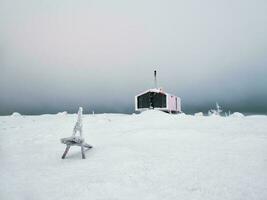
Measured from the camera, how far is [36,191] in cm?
771

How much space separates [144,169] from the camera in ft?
30.1

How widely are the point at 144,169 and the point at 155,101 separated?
40.0 metres

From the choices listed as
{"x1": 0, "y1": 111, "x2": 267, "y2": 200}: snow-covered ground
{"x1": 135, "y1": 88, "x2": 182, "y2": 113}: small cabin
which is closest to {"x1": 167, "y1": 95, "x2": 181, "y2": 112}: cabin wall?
{"x1": 135, "y1": 88, "x2": 182, "y2": 113}: small cabin

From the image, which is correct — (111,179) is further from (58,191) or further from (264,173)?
(264,173)

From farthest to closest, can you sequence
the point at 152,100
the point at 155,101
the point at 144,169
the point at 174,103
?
1. the point at 174,103
2. the point at 152,100
3. the point at 155,101
4. the point at 144,169

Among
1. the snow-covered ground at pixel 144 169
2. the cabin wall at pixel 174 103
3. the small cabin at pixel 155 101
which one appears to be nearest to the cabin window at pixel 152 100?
the small cabin at pixel 155 101

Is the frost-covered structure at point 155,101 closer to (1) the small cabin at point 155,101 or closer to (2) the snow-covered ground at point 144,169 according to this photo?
(1) the small cabin at point 155,101

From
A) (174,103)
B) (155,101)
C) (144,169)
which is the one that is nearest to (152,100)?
(155,101)

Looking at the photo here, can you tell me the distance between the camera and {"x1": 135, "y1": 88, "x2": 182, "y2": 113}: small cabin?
48353 mm

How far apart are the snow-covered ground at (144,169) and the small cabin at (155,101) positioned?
33495mm

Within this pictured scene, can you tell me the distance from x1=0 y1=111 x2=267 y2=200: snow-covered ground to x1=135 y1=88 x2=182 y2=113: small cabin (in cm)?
3349

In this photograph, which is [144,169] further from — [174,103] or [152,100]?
[174,103]

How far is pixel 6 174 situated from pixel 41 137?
24.9ft

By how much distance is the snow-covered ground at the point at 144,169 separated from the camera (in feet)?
24.1
